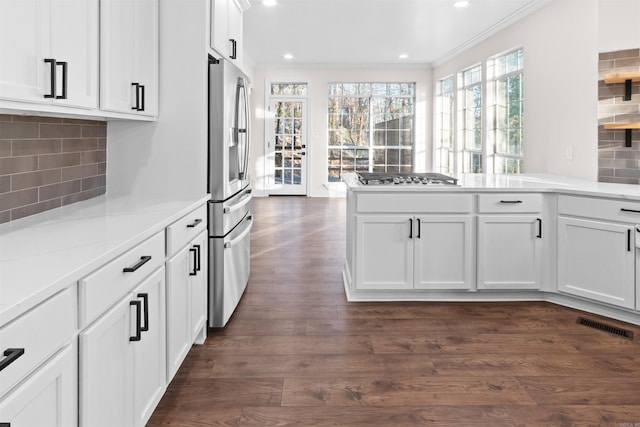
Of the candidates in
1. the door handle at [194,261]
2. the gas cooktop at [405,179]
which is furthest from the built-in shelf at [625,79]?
the door handle at [194,261]

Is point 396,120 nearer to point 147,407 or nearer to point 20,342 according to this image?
point 147,407

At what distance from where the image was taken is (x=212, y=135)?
2.99 metres

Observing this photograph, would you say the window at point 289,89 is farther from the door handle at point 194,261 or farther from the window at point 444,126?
the door handle at point 194,261

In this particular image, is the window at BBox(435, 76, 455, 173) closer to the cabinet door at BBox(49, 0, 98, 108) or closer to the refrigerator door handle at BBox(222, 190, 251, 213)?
the refrigerator door handle at BBox(222, 190, 251, 213)

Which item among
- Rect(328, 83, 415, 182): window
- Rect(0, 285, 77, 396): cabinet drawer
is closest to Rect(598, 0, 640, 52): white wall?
Rect(0, 285, 77, 396): cabinet drawer

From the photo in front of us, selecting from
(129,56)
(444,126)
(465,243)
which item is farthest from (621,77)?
(444,126)

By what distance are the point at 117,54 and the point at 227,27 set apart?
1.31 m

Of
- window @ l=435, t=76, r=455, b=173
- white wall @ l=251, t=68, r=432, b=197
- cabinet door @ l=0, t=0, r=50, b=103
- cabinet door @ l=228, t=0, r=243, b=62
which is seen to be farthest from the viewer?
white wall @ l=251, t=68, r=432, b=197

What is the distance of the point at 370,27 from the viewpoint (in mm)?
7020

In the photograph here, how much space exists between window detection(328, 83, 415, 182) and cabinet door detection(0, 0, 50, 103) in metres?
9.01

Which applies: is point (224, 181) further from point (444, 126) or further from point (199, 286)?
point (444, 126)

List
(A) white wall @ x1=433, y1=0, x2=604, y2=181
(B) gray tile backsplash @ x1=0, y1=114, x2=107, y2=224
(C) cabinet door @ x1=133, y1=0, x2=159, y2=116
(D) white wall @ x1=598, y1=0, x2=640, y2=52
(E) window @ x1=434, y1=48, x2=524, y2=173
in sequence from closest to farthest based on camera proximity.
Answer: (B) gray tile backsplash @ x1=0, y1=114, x2=107, y2=224 → (C) cabinet door @ x1=133, y1=0, x2=159, y2=116 → (D) white wall @ x1=598, y1=0, x2=640, y2=52 → (A) white wall @ x1=433, y1=0, x2=604, y2=181 → (E) window @ x1=434, y1=48, x2=524, y2=173

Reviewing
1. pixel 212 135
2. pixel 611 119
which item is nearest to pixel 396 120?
pixel 611 119

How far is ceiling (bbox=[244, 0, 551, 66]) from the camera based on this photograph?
5.89 m
